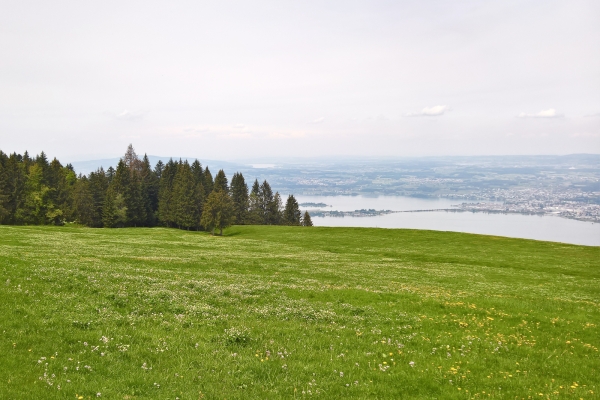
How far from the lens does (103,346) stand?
1097 centimetres

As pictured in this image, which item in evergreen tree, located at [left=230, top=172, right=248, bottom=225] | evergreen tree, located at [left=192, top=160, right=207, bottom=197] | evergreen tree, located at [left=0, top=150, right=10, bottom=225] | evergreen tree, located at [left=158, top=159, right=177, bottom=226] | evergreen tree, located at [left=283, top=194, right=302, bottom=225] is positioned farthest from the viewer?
evergreen tree, located at [left=283, top=194, right=302, bottom=225]

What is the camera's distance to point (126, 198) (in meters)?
106

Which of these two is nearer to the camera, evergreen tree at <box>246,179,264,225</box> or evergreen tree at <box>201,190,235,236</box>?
evergreen tree at <box>201,190,235,236</box>

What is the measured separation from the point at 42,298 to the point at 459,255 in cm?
5495

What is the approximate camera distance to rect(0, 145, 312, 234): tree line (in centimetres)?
9300

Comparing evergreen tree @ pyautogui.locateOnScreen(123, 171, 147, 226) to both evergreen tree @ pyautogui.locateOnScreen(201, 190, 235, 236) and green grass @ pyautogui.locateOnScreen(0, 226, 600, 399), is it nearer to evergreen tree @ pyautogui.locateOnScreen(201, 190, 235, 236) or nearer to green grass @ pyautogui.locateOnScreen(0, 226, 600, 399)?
evergreen tree @ pyautogui.locateOnScreen(201, 190, 235, 236)

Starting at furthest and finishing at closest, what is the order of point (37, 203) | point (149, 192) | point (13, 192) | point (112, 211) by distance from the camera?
point (149, 192), point (112, 211), point (37, 203), point (13, 192)

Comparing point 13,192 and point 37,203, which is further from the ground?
point 13,192

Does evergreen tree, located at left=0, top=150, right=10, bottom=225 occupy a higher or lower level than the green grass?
higher

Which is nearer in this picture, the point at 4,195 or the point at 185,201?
the point at 4,195

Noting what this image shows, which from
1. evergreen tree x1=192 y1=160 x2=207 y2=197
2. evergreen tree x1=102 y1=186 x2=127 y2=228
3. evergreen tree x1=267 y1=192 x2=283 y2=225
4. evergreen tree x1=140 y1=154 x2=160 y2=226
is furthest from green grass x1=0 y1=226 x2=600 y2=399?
evergreen tree x1=267 y1=192 x2=283 y2=225

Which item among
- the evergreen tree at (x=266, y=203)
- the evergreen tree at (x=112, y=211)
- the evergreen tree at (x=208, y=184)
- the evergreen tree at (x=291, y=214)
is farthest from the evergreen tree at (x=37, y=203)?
the evergreen tree at (x=291, y=214)

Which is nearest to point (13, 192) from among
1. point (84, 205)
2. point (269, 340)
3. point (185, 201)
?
point (84, 205)

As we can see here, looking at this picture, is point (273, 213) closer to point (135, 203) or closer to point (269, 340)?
point (135, 203)
